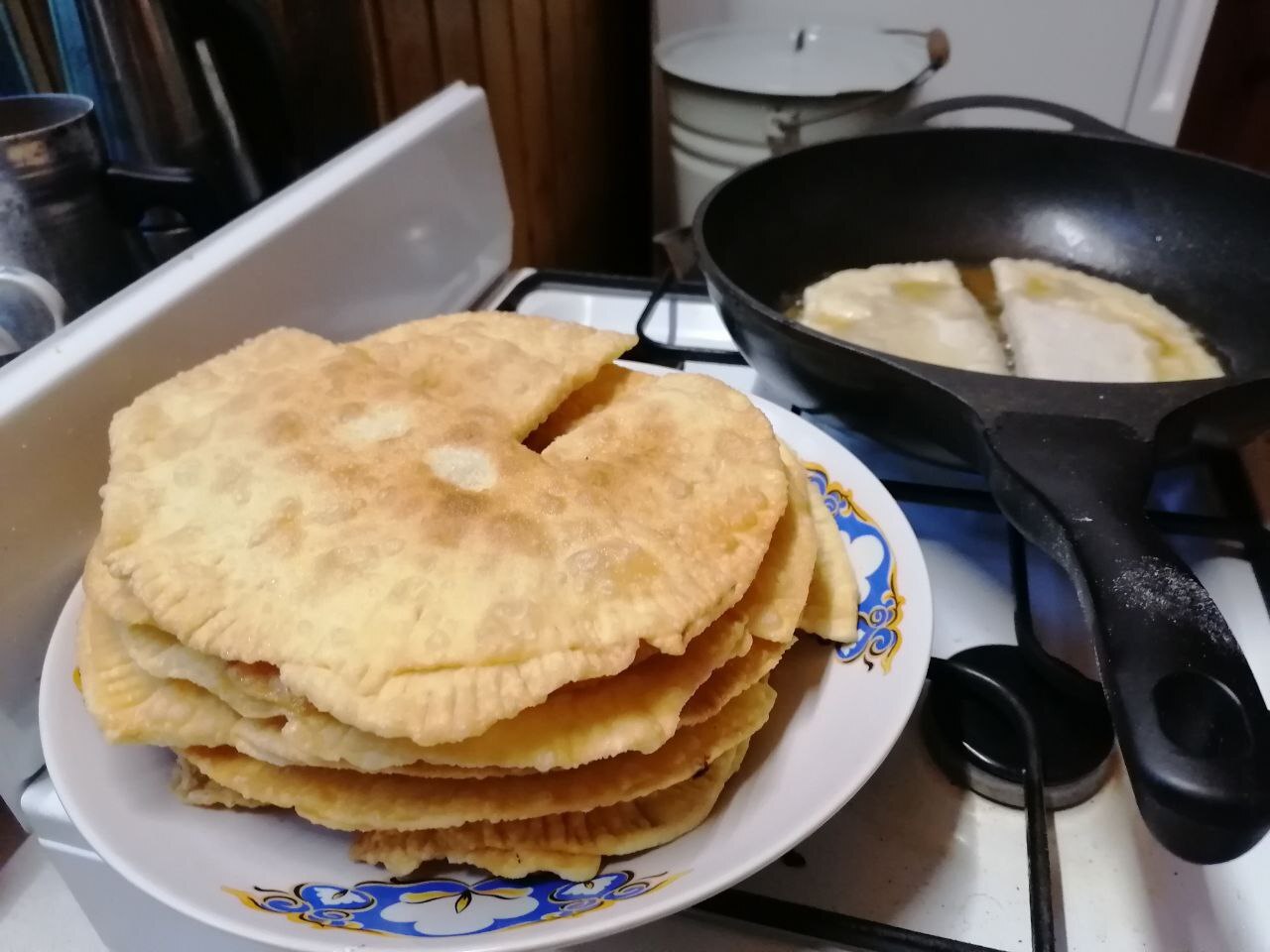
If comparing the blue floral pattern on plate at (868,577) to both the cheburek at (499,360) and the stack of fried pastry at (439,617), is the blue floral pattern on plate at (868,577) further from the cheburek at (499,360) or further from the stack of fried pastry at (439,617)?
the cheburek at (499,360)

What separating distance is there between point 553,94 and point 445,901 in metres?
1.10

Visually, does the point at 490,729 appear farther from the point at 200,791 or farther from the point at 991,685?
the point at 991,685

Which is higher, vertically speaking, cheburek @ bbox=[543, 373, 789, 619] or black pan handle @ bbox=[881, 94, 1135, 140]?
black pan handle @ bbox=[881, 94, 1135, 140]

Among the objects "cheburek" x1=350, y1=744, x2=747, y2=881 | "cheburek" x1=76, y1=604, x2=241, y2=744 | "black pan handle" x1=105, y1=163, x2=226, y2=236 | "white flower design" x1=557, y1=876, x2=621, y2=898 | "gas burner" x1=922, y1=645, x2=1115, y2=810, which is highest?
"black pan handle" x1=105, y1=163, x2=226, y2=236

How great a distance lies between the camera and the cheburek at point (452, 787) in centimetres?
39

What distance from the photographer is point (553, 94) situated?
1265 millimetres

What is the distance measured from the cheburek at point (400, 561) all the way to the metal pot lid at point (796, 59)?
0.82m

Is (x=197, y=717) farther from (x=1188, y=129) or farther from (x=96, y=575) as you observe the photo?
(x=1188, y=129)

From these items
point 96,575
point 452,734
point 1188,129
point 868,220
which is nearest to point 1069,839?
point 452,734

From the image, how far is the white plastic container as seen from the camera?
3.72 ft

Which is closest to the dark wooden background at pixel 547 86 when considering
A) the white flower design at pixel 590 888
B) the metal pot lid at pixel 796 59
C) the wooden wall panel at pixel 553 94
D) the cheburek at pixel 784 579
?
the wooden wall panel at pixel 553 94

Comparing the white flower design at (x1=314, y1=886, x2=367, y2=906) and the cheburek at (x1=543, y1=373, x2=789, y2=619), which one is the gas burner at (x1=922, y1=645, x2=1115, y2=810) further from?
the white flower design at (x1=314, y1=886, x2=367, y2=906)

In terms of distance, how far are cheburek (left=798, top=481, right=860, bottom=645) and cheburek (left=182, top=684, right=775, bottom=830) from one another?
0.29 feet

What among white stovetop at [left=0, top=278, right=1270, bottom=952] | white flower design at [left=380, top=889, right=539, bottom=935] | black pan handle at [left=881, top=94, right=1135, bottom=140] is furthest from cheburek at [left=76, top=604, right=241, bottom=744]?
black pan handle at [left=881, top=94, right=1135, bottom=140]
